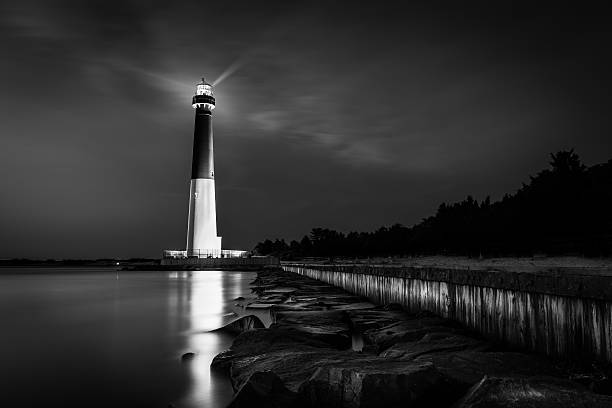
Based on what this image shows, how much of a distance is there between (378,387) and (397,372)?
24 centimetres

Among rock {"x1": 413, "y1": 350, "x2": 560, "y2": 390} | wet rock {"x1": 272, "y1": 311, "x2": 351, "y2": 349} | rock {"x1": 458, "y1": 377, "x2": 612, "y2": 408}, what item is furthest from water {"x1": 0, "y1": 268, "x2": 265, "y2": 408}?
rock {"x1": 458, "y1": 377, "x2": 612, "y2": 408}

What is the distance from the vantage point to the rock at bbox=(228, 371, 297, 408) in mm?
4703

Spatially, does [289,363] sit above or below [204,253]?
below

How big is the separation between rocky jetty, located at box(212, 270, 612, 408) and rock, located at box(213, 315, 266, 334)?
2.69 metres

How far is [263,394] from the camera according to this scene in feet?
15.6

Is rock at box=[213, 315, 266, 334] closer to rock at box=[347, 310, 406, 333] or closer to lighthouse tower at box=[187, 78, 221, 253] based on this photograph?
rock at box=[347, 310, 406, 333]

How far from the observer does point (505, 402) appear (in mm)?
3533

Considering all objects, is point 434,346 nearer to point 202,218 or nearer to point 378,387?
point 378,387

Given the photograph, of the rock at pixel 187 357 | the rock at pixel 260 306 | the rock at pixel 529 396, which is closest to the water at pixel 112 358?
the rock at pixel 187 357

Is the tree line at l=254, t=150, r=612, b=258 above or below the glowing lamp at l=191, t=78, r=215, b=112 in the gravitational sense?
below

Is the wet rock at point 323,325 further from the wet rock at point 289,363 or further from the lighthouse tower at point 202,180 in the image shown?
the lighthouse tower at point 202,180

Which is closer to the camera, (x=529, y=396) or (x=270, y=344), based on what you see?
(x=529, y=396)

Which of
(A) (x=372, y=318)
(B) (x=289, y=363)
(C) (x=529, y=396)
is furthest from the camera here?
(A) (x=372, y=318)

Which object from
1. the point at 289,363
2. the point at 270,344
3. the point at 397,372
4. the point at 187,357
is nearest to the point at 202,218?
the point at 187,357
